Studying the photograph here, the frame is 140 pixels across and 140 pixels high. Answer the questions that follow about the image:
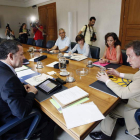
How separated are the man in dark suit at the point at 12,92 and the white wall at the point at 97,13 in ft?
12.4

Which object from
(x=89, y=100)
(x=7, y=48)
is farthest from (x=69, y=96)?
(x=7, y=48)

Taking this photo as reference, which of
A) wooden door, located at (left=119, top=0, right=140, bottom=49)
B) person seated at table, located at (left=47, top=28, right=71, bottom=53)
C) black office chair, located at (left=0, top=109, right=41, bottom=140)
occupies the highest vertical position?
wooden door, located at (left=119, top=0, right=140, bottom=49)

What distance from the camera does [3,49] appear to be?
1.02 meters

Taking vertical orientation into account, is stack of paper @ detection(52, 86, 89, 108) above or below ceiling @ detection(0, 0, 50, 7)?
below

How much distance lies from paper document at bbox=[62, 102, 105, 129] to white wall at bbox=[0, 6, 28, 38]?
25.9ft

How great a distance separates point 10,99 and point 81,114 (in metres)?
0.51

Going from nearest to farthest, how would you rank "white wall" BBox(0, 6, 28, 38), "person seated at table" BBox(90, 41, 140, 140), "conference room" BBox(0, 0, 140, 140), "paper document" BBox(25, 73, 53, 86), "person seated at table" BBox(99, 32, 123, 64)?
1. "conference room" BBox(0, 0, 140, 140)
2. "person seated at table" BBox(90, 41, 140, 140)
3. "paper document" BBox(25, 73, 53, 86)
4. "person seated at table" BBox(99, 32, 123, 64)
5. "white wall" BBox(0, 6, 28, 38)

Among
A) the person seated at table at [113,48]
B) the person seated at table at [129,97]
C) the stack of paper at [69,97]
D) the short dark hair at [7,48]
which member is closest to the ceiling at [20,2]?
the person seated at table at [113,48]

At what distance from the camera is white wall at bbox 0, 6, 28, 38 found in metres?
7.09

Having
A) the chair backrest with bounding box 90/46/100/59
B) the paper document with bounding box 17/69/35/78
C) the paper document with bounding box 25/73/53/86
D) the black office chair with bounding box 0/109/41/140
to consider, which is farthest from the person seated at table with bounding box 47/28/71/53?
the black office chair with bounding box 0/109/41/140

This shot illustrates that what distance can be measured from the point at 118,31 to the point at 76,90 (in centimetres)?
358

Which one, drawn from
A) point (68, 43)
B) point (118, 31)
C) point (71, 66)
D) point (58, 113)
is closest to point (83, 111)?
point (58, 113)

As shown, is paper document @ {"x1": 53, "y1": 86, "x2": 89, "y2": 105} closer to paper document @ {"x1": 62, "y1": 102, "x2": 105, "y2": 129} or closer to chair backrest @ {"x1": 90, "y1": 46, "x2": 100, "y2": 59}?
paper document @ {"x1": 62, "y1": 102, "x2": 105, "y2": 129}

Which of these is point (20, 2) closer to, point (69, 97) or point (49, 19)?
point (49, 19)
